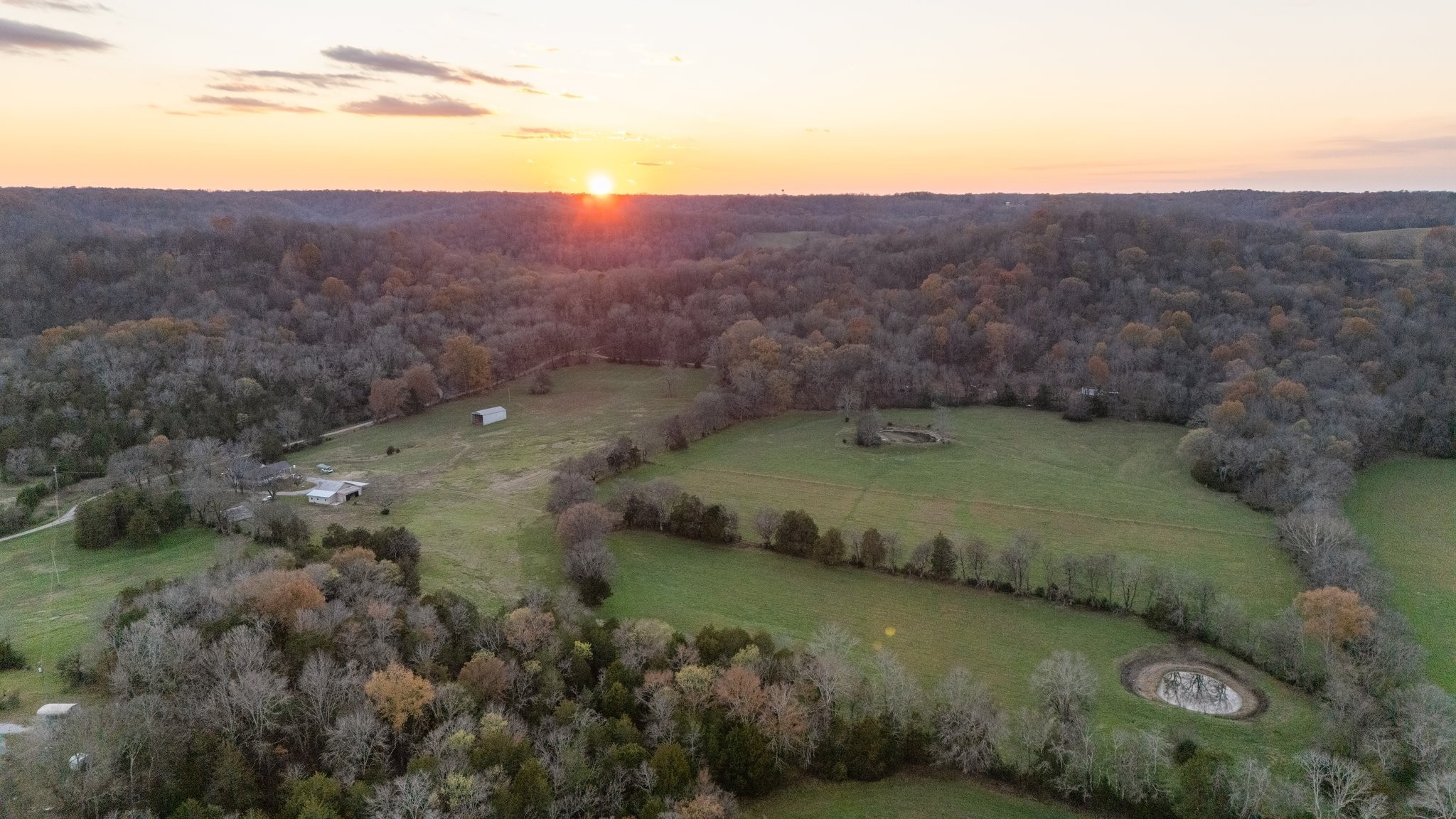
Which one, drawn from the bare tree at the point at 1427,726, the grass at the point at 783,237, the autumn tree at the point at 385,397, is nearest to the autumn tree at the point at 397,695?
the bare tree at the point at 1427,726

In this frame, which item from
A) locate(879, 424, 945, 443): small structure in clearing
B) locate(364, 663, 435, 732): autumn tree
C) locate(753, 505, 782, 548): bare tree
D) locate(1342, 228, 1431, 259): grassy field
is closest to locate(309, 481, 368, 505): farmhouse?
locate(753, 505, 782, 548): bare tree

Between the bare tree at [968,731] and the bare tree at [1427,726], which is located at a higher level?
the bare tree at [1427,726]

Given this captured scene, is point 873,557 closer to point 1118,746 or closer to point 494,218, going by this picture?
point 1118,746

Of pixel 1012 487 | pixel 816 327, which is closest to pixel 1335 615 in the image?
pixel 1012 487

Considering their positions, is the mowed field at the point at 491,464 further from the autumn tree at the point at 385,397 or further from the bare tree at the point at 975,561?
the bare tree at the point at 975,561

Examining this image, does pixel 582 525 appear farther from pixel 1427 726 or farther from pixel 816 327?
pixel 816 327

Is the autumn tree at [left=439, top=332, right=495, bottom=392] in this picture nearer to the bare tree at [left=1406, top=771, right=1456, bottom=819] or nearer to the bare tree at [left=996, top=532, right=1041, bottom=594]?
the bare tree at [left=996, top=532, right=1041, bottom=594]
